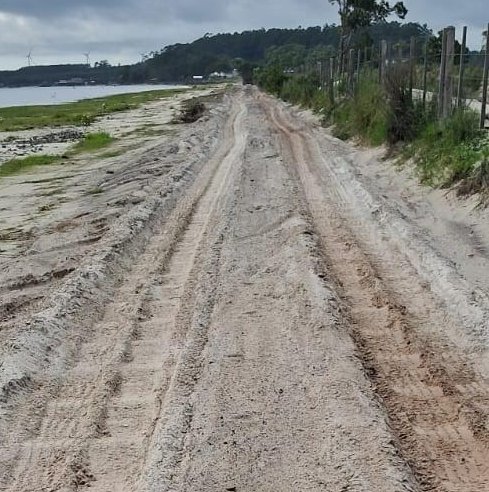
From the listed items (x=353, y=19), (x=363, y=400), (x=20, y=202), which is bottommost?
(x=20, y=202)

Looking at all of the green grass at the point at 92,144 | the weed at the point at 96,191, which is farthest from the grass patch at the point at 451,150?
the green grass at the point at 92,144

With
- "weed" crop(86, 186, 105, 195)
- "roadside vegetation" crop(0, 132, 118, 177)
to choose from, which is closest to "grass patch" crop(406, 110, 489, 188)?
"weed" crop(86, 186, 105, 195)

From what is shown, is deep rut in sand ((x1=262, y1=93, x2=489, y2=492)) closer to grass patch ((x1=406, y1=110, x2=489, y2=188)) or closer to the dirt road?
the dirt road

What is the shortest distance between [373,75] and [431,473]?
21.2 meters

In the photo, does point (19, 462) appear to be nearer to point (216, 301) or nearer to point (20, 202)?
point (216, 301)

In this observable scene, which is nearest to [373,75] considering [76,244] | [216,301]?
[76,244]

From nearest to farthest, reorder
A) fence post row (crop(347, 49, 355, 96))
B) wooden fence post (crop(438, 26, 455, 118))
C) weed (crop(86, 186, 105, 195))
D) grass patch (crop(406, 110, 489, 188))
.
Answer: grass patch (crop(406, 110, 489, 188)) < wooden fence post (crop(438, 26, 455, 118)) < weed (crop(86, 186, 105, 195)) < fence post row (crop(347, 49, 355, 96))

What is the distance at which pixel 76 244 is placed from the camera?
1019 cm

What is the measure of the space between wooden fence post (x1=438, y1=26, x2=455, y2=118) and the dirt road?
5832mm

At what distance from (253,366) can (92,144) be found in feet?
84.2

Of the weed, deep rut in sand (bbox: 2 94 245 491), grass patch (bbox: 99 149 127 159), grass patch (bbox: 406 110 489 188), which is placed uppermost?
grass patch (bbox: 406 110 489 188)

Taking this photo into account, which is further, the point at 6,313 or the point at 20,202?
A: the point at 20,202

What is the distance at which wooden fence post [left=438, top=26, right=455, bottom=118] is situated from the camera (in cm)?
1466

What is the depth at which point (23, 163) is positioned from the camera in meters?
23.8
